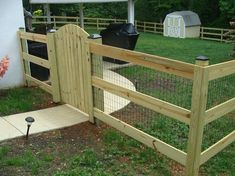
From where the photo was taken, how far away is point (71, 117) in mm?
5168

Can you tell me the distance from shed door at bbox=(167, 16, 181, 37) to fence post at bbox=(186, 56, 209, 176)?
69.3ft

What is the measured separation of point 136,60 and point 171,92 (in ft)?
9.65

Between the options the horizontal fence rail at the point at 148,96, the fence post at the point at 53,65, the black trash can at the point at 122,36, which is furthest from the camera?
the black trash can at the point at 122,36

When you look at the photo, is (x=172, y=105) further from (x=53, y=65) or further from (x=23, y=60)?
(x=23, y=60)

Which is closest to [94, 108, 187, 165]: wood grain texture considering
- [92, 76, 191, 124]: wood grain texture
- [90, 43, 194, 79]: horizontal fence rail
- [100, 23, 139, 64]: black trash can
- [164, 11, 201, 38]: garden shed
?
[92, 76, 191, 124]: wood grain texture

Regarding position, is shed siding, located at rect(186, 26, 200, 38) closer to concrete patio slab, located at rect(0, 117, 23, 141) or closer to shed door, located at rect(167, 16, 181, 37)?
shed door, located at rect(167, 16, 181, 37)

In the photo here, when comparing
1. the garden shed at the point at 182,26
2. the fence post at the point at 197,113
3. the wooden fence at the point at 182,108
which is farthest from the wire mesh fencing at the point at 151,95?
the garden shed at the point at 182,26

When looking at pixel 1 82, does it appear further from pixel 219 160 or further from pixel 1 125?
pixel 219 160

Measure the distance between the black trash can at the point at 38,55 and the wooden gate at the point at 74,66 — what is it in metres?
1.78

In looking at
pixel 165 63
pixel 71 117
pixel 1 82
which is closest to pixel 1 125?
pixel 71 117

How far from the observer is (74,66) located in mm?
5031

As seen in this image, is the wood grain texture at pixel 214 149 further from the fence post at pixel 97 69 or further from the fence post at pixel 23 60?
the fence post at pixel 23 60

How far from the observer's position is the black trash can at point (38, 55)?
23.5 feet

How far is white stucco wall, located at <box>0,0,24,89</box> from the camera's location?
6.53 meters
